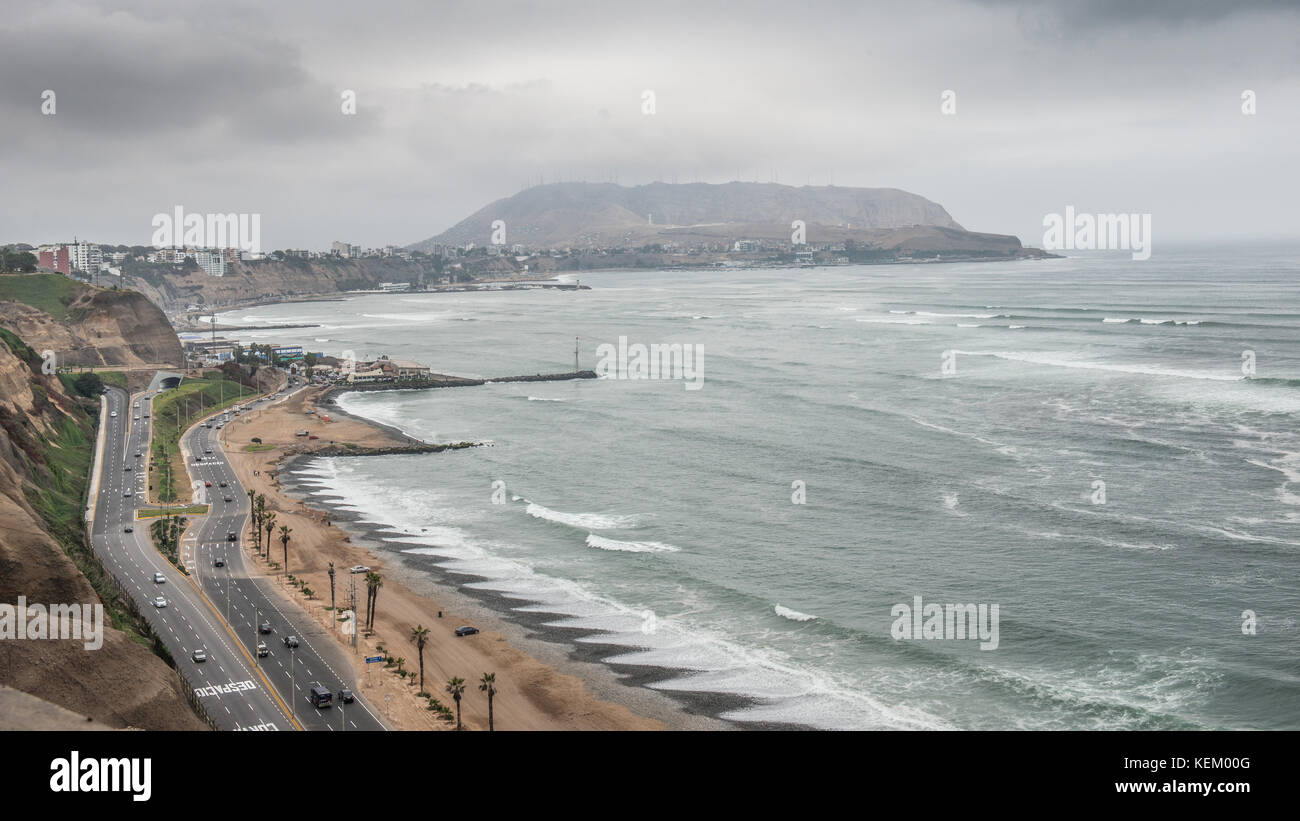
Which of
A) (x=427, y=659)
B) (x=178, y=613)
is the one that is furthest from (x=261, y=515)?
(x=427, y=659)

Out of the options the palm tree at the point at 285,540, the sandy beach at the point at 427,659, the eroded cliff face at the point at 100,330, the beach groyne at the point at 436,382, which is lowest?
the sandy beach at the point at 427,659

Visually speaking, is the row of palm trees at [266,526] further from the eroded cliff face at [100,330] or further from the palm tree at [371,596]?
the eroded cliff face at [100,330]

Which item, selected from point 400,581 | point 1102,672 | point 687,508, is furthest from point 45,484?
point 1102,672

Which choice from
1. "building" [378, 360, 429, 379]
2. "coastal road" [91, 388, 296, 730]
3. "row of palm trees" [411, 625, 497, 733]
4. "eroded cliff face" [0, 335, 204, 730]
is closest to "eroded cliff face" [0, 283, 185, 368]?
"building" [378, 360, 429, 379]

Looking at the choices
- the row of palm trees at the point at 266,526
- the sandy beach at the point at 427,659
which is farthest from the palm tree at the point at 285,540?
the sandy beach at the point at 427,659

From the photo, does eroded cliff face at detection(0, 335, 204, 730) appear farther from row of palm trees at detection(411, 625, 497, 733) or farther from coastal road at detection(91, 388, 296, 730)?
row of palm trees at detection(411, 625, 497, 733)

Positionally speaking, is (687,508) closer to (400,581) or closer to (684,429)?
(400,581)
